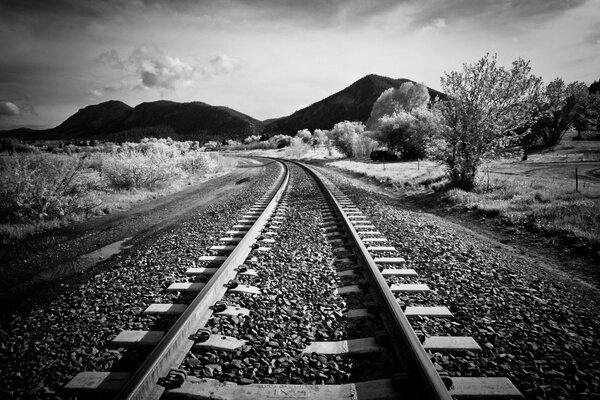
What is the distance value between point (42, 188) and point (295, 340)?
9.81 metres

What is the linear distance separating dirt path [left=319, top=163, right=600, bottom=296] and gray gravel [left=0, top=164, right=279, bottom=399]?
19.3 ft

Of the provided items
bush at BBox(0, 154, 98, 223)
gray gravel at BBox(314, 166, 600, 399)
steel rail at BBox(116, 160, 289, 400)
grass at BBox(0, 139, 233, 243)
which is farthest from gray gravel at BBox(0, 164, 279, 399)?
bush at BBox(0, 154, 98, 223)

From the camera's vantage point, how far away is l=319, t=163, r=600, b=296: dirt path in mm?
4543

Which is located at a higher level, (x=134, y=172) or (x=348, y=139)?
(x=348, y=139)

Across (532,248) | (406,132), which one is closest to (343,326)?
(532,248)

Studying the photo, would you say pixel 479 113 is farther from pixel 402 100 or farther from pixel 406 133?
pixel 402 100

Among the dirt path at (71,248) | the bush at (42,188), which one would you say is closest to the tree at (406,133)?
the dirt path at (71,248)

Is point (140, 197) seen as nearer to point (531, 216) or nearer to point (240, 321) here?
point (240, 321)

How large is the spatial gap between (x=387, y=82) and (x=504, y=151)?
189709 mm

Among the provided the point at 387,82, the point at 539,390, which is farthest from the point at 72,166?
the point at 387,82

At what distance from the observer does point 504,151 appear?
11.8 m

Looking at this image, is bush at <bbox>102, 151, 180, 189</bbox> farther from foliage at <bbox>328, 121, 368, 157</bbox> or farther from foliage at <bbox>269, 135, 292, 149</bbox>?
foliage at <bbox>269, 135, 292, 149</bbox>

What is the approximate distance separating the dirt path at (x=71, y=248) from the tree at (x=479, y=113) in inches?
410

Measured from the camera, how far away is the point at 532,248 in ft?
19.5
